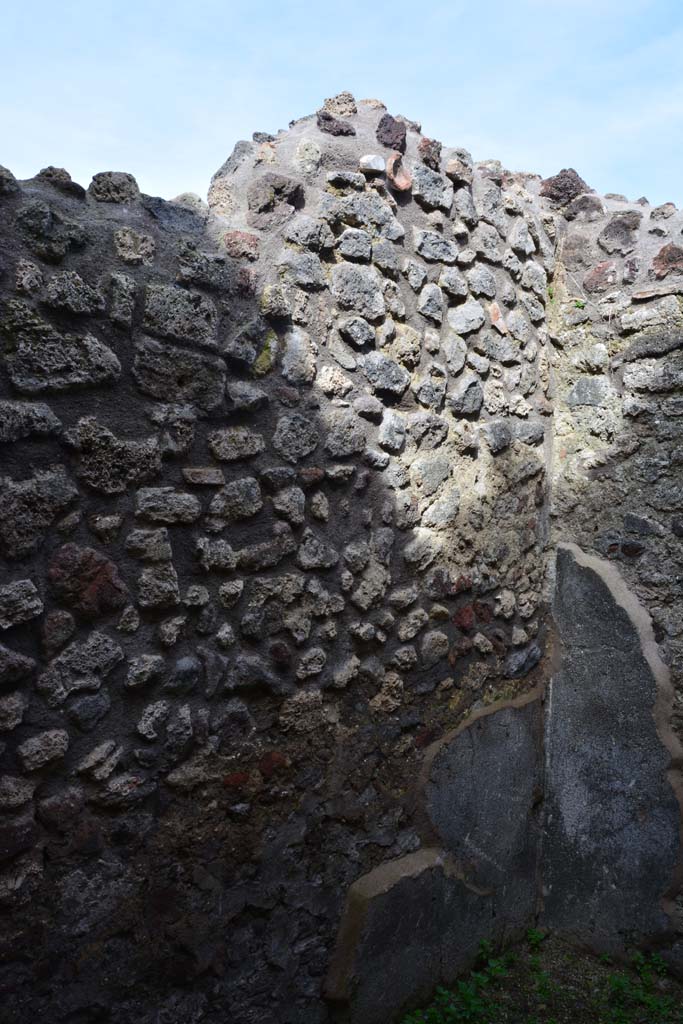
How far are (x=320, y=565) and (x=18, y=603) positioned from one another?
2.59 feet

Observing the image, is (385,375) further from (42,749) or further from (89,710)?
(42,749)

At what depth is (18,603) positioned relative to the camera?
58.6 inches

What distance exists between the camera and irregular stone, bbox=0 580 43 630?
1471 millimetres

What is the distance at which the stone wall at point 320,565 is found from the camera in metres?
1.58

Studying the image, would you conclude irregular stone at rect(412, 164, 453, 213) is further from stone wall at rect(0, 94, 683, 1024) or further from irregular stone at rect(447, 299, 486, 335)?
irregular stone at rect(447, 299, 486, 335)

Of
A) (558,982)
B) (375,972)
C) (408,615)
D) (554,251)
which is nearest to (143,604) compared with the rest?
(408,615)

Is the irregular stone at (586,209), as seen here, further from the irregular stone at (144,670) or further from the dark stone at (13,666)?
the dark stone at (13,666)

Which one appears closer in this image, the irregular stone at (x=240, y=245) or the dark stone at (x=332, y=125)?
the irregular stone at (x=240, y=245)

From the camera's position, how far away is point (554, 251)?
3.08 m

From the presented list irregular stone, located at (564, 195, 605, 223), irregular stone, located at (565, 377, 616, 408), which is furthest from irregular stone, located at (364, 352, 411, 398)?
irregular stone, located at (564, 195, 605, 223)

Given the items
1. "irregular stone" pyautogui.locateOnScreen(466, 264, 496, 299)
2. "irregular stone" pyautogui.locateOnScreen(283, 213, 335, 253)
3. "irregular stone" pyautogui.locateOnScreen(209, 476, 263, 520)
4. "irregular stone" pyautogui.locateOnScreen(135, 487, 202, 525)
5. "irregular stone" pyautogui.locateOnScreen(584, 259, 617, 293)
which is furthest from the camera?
"irregular stone" pyautogui.locateOnScreen(584, 259, 617, 293)

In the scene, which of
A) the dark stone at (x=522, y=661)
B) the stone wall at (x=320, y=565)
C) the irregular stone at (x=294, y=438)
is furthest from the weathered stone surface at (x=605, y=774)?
the irregular stone at (x=294, y=438)

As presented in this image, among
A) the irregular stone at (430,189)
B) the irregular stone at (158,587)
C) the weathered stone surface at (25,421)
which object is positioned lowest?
the irregular stone at (158,587)

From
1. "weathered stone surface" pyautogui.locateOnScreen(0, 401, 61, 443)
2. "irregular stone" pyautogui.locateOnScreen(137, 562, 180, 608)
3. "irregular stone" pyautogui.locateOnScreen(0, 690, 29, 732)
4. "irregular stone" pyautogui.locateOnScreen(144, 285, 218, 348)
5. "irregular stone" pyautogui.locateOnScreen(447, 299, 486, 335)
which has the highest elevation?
"irregular stone" pyautogui.locateOnScreen(447, 299, 486, 335)
